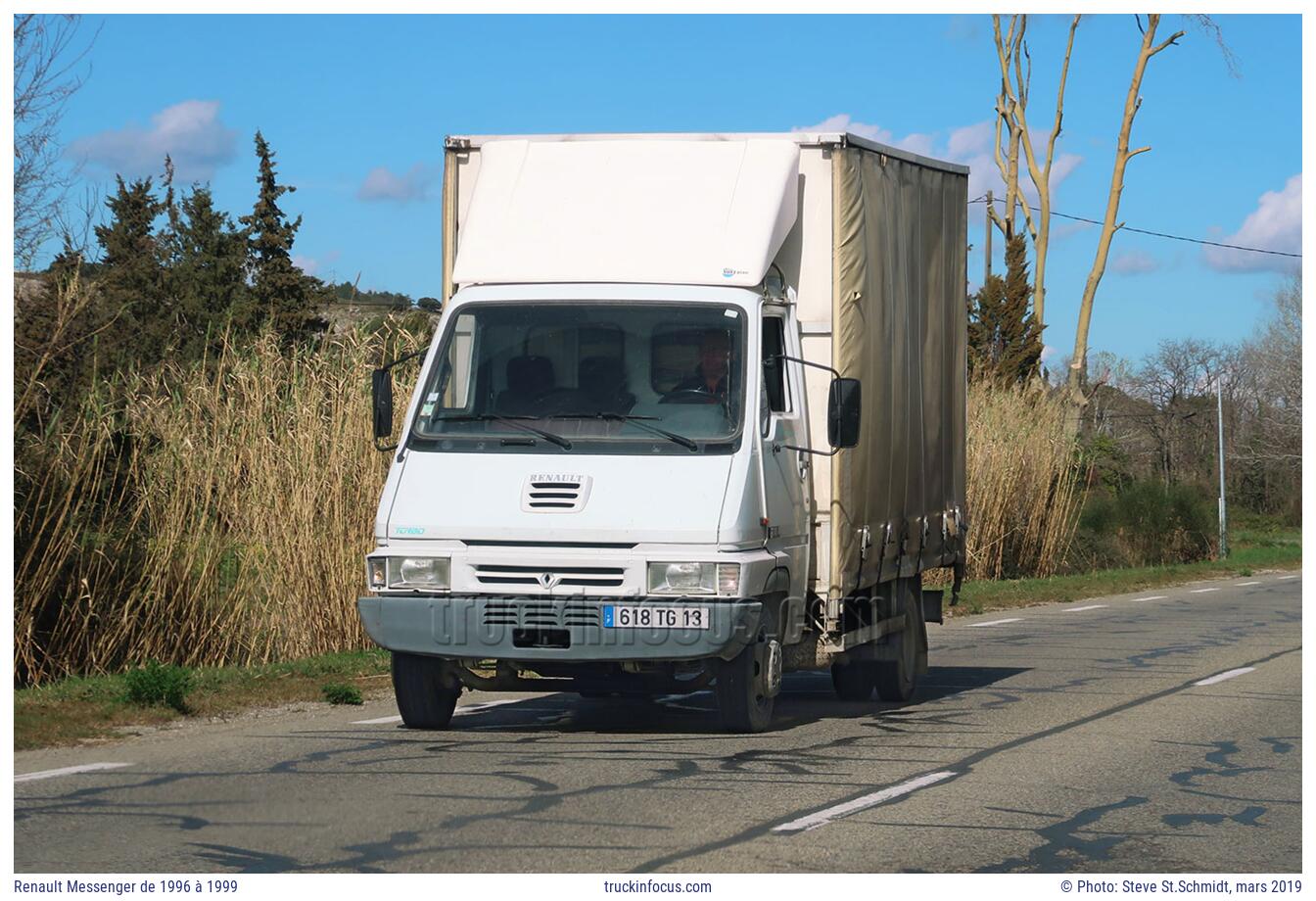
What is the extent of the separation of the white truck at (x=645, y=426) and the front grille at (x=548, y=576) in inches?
0.6

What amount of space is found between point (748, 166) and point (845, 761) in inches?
144

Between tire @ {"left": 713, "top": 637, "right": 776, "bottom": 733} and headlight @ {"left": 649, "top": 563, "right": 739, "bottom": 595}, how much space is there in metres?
0.55

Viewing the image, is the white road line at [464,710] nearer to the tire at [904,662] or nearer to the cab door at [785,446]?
the cab door at [785,446]

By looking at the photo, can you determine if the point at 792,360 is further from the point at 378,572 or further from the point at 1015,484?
the point at 1015,484

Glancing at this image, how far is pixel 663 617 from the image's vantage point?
991cm

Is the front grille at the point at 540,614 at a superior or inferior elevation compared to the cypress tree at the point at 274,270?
inferior

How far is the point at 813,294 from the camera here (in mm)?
11406

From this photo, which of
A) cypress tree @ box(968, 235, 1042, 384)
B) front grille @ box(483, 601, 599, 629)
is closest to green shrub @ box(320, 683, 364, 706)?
front grille @ box(483, 601, 599, 629)

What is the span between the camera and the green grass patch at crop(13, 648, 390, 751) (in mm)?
10500

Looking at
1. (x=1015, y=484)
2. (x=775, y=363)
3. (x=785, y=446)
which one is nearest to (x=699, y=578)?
(x=785, y=446)

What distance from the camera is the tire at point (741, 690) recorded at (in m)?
10.4

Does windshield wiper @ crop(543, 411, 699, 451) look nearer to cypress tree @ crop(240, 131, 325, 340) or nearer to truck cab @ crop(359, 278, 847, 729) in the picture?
truck cab @ crop(359, 278, 847, 729)

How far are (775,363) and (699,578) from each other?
1.69 metres

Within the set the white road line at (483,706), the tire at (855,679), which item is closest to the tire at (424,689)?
the white road line at (483,706)
